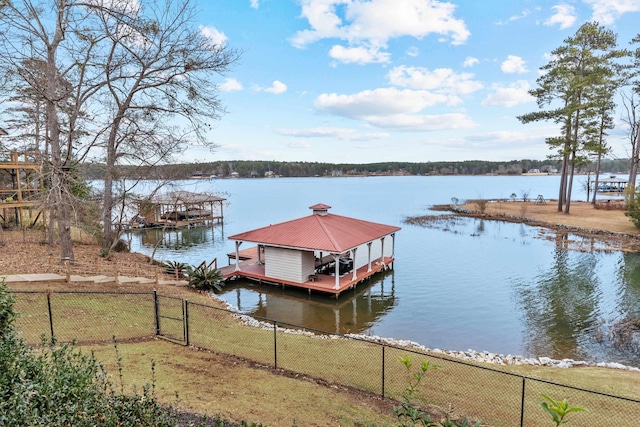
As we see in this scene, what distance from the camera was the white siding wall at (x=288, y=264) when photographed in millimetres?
17969

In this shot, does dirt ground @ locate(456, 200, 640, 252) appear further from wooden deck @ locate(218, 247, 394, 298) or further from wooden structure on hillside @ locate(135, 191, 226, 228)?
wooden structure on hillside @ locate(135, 191, 226, 228)

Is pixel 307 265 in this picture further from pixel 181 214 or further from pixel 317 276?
pixel 181 214

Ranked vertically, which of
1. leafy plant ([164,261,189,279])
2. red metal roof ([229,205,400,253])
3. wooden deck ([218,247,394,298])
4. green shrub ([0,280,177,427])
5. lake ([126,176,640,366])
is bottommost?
lake ([126,176,640,366])

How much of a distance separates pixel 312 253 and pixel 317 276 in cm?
119

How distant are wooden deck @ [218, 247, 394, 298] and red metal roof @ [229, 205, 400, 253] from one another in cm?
179

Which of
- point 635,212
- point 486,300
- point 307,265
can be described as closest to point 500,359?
point 486,300

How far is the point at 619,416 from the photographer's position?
7246 mm

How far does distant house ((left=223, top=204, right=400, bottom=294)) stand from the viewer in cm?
1745

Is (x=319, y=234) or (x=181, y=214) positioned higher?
(x=319, y=234)

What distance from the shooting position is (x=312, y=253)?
1869cm

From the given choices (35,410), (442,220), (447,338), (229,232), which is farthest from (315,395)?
(442,220)

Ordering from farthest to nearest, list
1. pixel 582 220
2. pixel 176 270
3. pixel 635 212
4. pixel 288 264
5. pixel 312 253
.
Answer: pixel 582 220 → pixel 635 212 → pixel 312 253 → pixel 288 264 → pixel 176 270

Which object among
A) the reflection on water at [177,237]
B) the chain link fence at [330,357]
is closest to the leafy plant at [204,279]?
the chain link fence at [330,357]

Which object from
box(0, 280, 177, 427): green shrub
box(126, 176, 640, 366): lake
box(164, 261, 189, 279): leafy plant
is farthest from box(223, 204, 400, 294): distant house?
box(0, 280, 177, 427): green shrub
